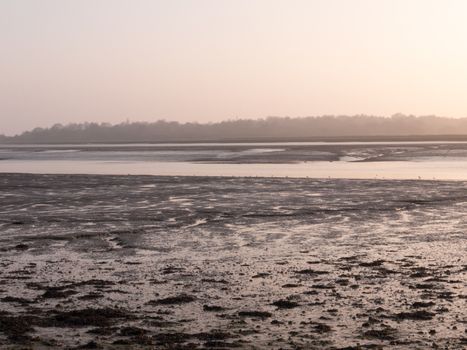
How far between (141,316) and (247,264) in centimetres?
445

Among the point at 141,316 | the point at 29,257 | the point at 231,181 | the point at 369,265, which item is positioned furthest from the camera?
the point at 231,181

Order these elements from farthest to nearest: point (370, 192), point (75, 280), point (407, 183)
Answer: point (407, 183) → point (370, 192) → point (75, 280)

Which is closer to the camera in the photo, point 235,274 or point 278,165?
point 235,274

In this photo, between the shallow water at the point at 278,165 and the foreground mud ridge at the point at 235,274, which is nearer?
the foreground mud ridge at the point at 235,274

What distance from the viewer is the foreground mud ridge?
360 inches

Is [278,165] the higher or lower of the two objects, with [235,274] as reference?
higher

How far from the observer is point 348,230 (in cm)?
1927

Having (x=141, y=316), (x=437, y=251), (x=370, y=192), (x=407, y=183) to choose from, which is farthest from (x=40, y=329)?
(x=407, y=183)

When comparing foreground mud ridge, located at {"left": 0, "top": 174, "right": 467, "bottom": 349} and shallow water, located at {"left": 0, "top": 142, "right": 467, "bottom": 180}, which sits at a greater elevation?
shallow water, located at {"left": 0, "top": 142, "right": 467, "bottom": 180}

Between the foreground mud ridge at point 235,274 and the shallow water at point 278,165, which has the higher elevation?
the shallow water at point 278,165

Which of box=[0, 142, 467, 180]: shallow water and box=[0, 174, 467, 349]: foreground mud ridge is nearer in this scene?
box=[0, 174, 467, 349]: foreground mud ridge

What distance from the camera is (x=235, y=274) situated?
13.2 m

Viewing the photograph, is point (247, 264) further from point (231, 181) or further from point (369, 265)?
point (231, 181)

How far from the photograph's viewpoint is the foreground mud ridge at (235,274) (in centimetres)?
913
